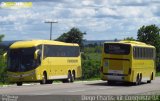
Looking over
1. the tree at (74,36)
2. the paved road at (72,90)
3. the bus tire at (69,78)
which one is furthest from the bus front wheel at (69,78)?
the tree at (74,36)

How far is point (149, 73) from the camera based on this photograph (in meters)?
41.2

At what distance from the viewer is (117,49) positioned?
117 ft

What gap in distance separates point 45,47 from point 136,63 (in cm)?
734

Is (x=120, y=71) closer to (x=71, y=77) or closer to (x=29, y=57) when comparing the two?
(x=29, y=57)

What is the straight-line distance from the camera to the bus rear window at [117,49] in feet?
116

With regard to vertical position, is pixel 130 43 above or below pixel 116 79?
above

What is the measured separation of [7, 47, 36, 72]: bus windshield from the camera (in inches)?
1502

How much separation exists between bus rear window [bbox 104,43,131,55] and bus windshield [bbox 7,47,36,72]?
18.1 ft

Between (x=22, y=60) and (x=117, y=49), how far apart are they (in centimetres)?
738

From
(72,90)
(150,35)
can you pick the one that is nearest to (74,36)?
(150,35)

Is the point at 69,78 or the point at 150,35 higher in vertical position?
the point at 150,35

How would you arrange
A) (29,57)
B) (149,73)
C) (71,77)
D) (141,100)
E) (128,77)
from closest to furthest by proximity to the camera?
(141,100) < (128,77) < (29,57) < (149,73) < (71,77)

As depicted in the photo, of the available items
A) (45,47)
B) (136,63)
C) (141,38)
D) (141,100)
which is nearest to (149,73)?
(136,63)

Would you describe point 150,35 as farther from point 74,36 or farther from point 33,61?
point 33,61
